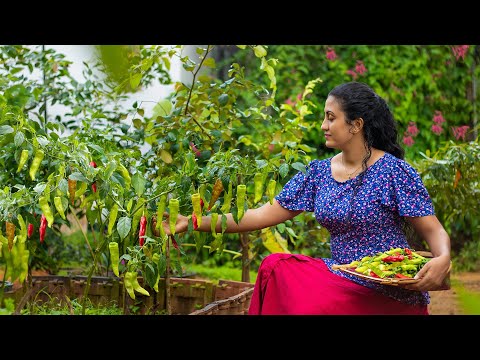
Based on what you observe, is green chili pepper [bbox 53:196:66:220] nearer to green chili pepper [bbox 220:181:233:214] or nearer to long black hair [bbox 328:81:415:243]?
green chili pepper [bbox 220:181:233:214]

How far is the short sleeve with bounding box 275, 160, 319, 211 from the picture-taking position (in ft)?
9.77

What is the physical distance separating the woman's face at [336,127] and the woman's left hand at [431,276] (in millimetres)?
557

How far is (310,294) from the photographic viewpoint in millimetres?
2686

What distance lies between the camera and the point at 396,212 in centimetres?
277

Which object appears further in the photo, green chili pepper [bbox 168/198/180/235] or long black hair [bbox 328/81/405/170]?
long black hair [bbox 328/81/405/170]

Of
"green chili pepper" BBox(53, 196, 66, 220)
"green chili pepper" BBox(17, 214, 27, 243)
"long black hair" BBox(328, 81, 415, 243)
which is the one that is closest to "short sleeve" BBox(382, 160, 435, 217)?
"long black hair" BBox(328, 81, 415, 243)

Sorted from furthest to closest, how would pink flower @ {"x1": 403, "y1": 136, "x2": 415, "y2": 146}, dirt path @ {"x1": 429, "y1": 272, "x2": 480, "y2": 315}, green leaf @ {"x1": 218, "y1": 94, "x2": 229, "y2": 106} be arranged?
pink flower @ {"x1": 403, "y1": 136, "x2": 415, "y2": 146} → dirt path @ {"x1": 429, "y1": 272, "x2": 480, "y2": 315} → green leaf @ {"x1": 218, "y1": 94, "x2": 229, "y2": 106}

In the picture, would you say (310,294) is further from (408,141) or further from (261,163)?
(408,141)

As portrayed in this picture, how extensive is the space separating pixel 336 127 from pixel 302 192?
11.7 inches

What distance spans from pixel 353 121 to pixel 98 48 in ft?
5.19

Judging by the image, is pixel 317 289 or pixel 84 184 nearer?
pixel 84 184

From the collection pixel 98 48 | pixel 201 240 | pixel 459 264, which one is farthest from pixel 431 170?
pixel 98 48

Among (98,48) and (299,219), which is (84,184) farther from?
(299,219)

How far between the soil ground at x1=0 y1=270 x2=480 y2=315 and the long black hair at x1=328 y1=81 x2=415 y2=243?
6.28 feet
